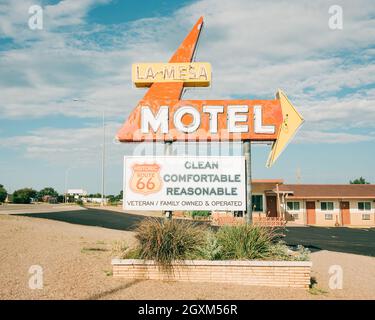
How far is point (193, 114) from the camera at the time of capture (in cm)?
1435

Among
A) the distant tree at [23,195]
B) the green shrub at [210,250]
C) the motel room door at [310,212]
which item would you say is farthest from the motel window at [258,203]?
the distant tree at [23,195]

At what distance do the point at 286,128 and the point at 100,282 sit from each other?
8.52 m

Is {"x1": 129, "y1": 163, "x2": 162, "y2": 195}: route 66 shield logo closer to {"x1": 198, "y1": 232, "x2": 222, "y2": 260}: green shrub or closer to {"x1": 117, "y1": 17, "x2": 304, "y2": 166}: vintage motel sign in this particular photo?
{"x1": 117, "y1": 17, "x2": 304, "y2": 166}: vintage motel sign

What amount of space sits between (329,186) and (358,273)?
30682 millimetres

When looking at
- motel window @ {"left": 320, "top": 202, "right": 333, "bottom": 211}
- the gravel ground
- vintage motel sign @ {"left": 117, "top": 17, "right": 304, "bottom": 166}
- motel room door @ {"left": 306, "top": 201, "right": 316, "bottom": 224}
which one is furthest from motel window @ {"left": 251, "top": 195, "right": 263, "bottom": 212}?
vintage motel sign @ {"left": 117, "top": 17, "right": 304, "bottom": 166}

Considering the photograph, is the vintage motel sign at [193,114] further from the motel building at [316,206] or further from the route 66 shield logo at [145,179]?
the motel building at [316,206]

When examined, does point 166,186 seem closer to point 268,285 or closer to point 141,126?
point 141,126

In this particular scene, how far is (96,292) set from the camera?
29.0 feet

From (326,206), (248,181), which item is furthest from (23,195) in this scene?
(248,181)

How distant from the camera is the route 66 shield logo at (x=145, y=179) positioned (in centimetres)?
1325

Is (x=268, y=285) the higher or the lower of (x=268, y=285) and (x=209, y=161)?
the lower

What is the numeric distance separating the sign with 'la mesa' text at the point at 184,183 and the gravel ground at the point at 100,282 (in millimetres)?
2677
